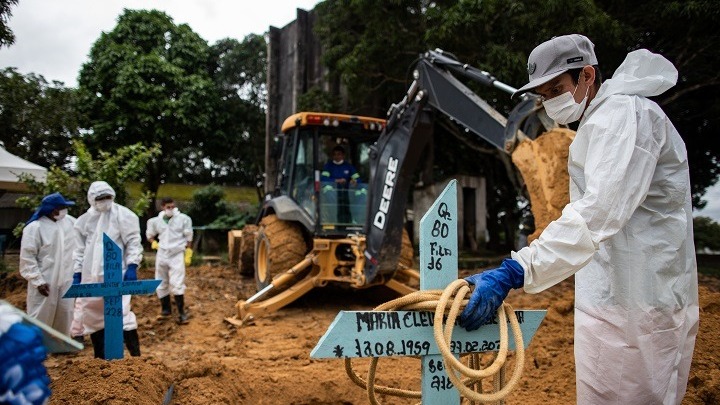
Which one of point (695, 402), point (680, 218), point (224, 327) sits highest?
point (680, 218)

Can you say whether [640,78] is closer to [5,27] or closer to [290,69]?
[5,27]

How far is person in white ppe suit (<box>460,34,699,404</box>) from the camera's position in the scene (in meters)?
1.66

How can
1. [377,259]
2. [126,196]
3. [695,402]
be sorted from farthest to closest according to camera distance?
[126,196] < [377,259] < [695,402]

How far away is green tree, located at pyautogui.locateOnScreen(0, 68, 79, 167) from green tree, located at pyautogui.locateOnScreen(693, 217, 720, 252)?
1737 centimetres

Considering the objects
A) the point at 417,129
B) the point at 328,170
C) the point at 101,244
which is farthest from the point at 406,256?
the point at 101,244

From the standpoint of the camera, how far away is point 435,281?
1874 millimetres

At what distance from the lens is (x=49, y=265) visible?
17.6ft

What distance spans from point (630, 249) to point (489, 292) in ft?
1.81

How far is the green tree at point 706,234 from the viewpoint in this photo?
1442 centimetres

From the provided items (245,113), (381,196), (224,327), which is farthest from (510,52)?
(245,113)

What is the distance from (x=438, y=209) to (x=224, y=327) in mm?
5277

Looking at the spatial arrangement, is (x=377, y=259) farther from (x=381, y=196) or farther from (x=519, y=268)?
(x=519, y=268)

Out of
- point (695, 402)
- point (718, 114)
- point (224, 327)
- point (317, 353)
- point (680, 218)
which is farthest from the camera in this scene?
point (718, 114)

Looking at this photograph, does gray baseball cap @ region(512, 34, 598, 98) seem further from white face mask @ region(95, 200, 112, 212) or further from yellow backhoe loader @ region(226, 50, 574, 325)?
white face mask @ region(95, 200, 112, 212)
